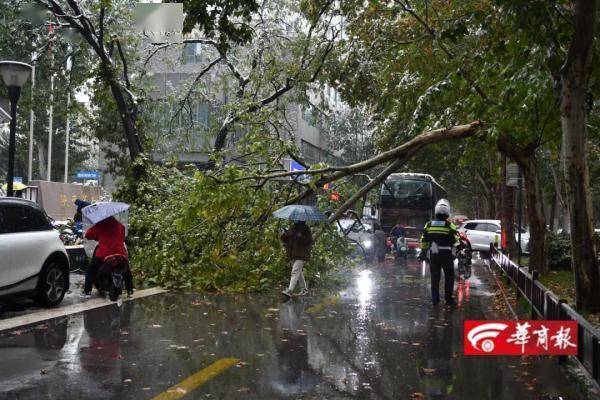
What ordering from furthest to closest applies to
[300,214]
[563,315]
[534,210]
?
[534,210], [300,214], [563,315]

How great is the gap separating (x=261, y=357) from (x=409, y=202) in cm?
2356

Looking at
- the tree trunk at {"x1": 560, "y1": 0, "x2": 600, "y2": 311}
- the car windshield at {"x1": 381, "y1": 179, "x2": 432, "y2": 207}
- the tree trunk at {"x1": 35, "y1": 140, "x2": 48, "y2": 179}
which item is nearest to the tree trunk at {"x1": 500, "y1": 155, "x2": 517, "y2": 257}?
the car windshield at {"x1": 381, "y1": 179, "x2": 432, "y2": 207}

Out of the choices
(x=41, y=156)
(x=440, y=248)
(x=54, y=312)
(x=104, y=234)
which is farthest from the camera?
(x=41, y=156)

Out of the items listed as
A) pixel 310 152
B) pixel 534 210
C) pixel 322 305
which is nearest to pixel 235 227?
pixel 322 305

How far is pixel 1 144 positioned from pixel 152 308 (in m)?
28.5

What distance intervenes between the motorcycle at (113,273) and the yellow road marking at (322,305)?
10.9 feet

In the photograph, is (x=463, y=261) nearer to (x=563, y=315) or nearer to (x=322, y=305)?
(x=322, y=305)

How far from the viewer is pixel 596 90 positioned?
11.7 meters

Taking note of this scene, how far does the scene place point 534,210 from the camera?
49.7 feet

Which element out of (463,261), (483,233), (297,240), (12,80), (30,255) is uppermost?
(12,80)

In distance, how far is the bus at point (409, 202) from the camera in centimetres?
2978

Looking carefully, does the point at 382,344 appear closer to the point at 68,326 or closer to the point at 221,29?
the point at 68,326

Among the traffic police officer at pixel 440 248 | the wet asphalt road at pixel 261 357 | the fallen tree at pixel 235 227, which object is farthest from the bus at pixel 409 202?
the wet asphalt road at pixel 261 357

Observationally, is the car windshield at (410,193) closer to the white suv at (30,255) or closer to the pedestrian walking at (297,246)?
the pedestrian walking at (297,246)
